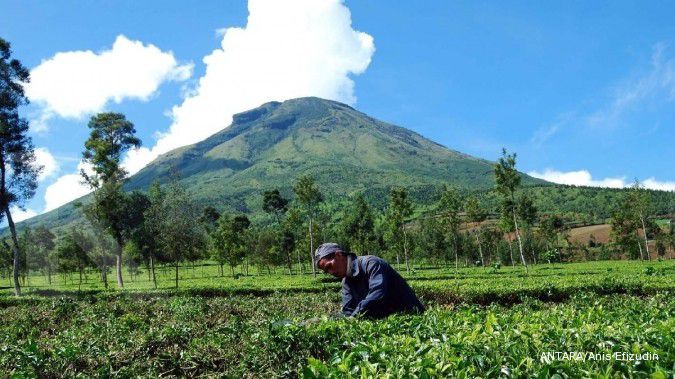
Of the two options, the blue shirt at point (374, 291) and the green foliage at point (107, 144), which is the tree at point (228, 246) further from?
the blue shirt at point (374, 291)

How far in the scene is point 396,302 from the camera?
17.4 feet

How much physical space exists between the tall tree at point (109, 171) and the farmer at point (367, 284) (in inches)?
1279

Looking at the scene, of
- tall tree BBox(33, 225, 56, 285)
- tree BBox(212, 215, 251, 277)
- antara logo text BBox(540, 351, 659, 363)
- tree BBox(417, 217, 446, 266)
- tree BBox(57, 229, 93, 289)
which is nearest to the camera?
antara logo text BBox(540, 351, 659, 363)

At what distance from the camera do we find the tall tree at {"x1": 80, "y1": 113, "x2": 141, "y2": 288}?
3444cm

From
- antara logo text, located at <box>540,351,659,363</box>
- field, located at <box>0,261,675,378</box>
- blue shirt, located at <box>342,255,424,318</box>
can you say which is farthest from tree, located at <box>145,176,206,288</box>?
antara logo text, located at <box>540,351,659,363</box>

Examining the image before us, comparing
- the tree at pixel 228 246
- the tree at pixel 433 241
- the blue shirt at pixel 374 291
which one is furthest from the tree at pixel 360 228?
the blue shirt at pixel 374 291

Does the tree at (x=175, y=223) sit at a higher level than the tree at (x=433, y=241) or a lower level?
higher

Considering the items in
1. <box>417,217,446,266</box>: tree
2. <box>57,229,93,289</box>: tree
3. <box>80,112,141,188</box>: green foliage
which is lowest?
<box>417,217,446,266</box>: tree

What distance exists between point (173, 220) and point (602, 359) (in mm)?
31503

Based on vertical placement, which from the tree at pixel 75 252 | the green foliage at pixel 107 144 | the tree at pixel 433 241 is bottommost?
the tree at pixel 433 241

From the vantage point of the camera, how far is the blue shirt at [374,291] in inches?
201

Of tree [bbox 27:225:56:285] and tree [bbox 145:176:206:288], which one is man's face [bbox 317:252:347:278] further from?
tree [bbox 27:225:56:285]

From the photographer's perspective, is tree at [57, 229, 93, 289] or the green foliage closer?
the green foliage

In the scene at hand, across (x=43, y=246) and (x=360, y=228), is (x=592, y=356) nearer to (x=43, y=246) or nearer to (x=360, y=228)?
(x=360, y=228)
